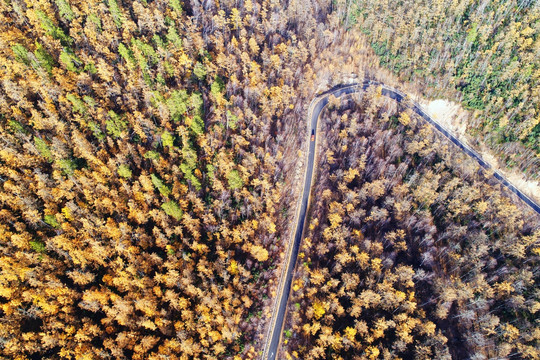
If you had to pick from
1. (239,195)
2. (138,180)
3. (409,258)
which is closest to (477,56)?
(409,258)

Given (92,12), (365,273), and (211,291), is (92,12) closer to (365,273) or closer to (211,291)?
(211,291)

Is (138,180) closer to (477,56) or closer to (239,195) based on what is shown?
(239,195)

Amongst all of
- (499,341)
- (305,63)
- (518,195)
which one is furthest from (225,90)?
(518,195)

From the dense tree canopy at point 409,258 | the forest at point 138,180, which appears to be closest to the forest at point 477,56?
the dense tree canopy at point 409,258

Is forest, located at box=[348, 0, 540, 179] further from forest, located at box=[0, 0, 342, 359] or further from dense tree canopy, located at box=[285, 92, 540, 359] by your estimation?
forest, located at box=[0, 0, 342, 359]

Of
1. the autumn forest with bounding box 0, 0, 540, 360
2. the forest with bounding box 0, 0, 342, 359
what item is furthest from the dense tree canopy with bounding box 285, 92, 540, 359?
the forest with bounding box 0, 0, 342, 359

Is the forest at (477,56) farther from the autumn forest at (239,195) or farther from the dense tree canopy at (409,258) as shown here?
the dense tree canopy at (409,258)
